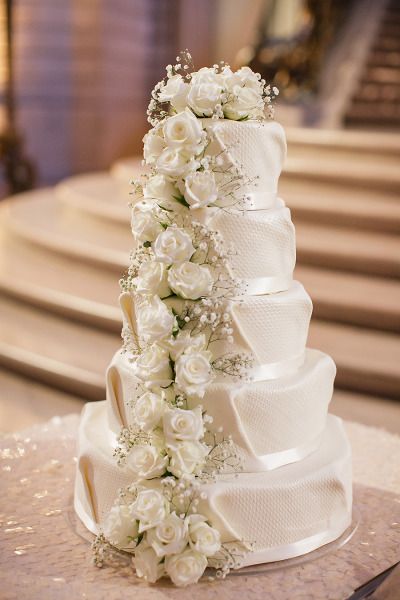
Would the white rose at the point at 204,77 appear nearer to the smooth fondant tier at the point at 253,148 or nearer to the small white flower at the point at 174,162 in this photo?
the smooth fondant tier at the point at 253,148

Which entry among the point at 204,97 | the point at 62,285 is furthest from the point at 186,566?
the point at 62,285

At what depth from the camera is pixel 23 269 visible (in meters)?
6.14

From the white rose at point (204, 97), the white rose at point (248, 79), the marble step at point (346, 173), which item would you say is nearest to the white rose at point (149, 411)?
the white rose at point (204, 97)

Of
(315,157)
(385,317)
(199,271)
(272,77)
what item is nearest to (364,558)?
(199,271)

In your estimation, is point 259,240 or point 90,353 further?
point 90,353

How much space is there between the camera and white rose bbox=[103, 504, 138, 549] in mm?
2602

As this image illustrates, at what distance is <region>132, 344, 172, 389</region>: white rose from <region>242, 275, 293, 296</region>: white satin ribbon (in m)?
0.34

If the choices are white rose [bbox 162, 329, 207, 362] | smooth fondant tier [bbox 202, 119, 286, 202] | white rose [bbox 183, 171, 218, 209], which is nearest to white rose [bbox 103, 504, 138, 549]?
white rose [bbox 162, 329, 207, 362]

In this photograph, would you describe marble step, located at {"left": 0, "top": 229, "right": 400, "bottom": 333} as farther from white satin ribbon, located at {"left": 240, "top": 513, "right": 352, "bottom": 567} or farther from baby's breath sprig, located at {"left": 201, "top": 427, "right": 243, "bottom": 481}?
baby's breath sprig, located at {"left": 201, "top": 427, "right": 243, "bottom": 481}

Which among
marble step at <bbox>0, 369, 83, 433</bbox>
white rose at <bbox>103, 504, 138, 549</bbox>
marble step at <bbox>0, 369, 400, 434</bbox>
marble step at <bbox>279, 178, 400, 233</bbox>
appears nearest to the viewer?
white rose at <bbox>103, 504, 138, 549</bbox>

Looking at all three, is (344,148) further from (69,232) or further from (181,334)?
(181,334)

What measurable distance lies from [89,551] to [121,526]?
0.30 m

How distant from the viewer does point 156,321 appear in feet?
8.27

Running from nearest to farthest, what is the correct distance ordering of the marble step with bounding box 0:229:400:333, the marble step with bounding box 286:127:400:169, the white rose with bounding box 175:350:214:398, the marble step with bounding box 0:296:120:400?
the white rose with bounding box 175:350:214:398 < the marble step with bounding box 0:296:120:400 < the marble step with bounding box 0:229:400:333 < the marble step with bounding box 286:127:400:169
